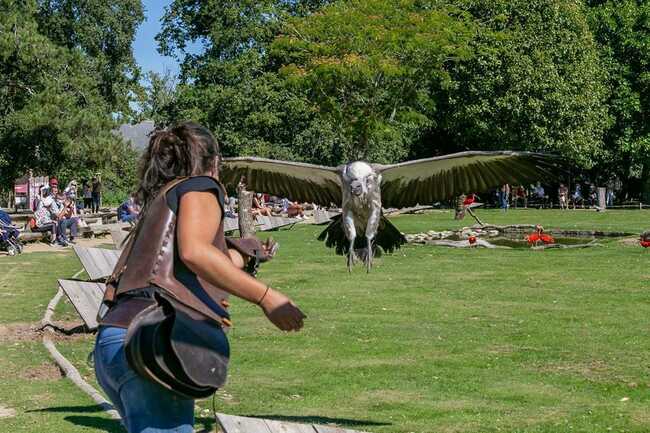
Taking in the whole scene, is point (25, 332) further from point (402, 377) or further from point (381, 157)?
point (381, 157)

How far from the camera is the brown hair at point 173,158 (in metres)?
4.02

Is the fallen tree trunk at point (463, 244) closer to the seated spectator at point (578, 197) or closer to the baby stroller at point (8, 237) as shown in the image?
the baby stroller at point (8, 237)

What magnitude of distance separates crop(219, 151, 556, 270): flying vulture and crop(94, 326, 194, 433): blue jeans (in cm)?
580

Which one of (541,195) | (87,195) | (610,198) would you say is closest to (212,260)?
(87,195)

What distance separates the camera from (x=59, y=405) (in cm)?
795

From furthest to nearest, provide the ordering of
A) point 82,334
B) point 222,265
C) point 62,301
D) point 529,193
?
point 529,193, point 62,301, point 82,334, point 222,265

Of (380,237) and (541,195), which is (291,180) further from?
(541,195)

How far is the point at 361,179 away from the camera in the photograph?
952 cm

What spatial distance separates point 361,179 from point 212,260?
595cm

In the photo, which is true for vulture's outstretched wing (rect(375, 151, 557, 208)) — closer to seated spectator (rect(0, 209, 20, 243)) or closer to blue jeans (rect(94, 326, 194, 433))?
blue jeans (rect(94, 326, 194, 433))

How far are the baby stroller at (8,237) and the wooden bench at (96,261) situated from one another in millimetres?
10621

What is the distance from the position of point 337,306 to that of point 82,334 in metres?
4.04

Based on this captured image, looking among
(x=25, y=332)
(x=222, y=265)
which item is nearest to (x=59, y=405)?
(x=25, y=332)

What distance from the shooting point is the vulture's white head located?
9508 mm
